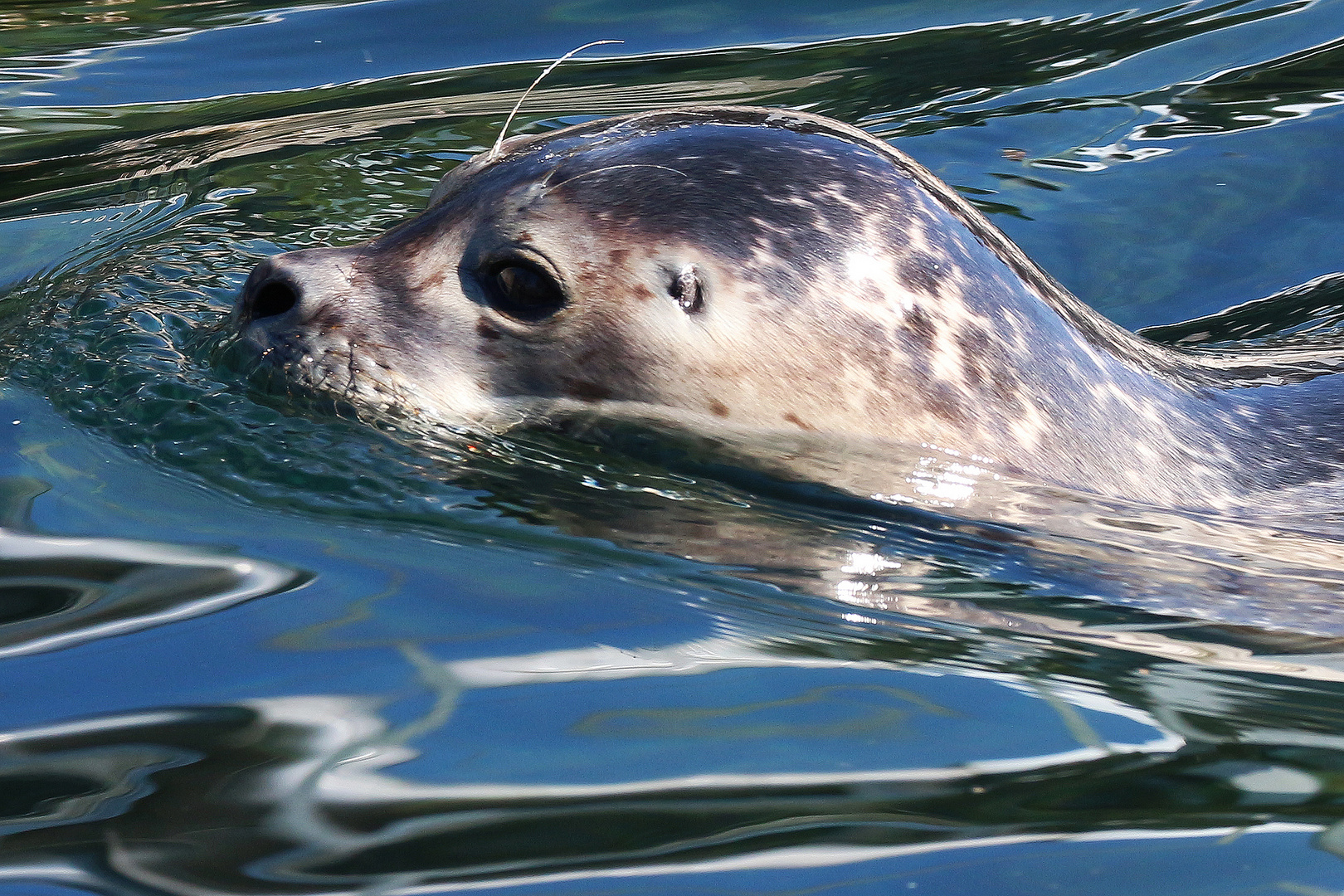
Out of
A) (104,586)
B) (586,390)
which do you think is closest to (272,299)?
(586,390)

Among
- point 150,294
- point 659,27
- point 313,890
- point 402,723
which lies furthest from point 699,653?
point 659,27

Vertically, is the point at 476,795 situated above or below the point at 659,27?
below

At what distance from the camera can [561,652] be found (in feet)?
7.57

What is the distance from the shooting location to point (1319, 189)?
593 cm

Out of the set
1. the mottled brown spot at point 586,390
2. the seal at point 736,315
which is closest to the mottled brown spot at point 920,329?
the seal at point 736,315

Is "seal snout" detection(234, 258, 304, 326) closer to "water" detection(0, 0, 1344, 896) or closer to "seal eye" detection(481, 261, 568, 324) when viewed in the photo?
"water" detection(0, 0, 1344, 896)

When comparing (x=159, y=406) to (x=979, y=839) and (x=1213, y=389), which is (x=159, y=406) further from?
(x=1213, y=389)

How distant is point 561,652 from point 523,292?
1117mm

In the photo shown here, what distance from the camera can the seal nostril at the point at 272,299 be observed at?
3.40 metres

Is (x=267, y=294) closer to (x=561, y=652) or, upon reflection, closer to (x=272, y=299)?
(x=272, y=299)

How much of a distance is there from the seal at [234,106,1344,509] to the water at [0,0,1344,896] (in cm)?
10

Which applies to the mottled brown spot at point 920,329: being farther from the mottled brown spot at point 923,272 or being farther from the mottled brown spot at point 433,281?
the mottled brown spot at point 433,281

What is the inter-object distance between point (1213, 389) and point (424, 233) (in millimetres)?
1812

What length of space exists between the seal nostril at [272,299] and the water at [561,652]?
0.41 feet
